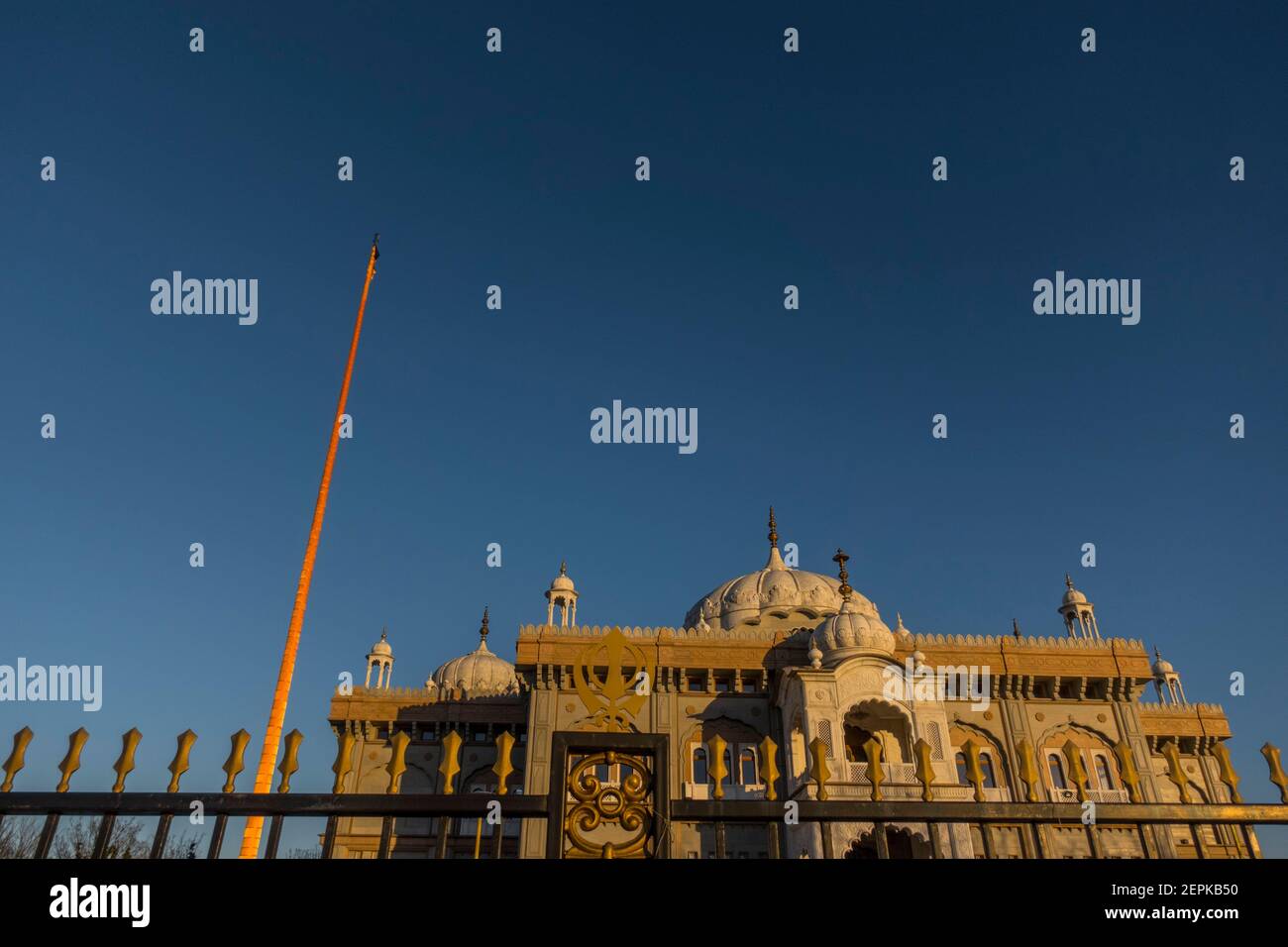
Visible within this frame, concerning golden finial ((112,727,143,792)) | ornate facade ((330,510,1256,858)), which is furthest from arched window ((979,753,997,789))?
golden finial ((112,727,143,792))

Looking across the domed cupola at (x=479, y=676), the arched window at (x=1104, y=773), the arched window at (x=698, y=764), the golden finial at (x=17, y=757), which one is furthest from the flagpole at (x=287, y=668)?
the arched window at (x=1104, y=773)

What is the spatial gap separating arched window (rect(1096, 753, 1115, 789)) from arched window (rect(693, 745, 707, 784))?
1284 centimetres

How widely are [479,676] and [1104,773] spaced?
23.7 m

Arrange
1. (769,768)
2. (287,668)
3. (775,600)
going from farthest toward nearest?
(775,600)
(287,668)
(769,768)

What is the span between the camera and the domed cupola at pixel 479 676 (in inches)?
1350

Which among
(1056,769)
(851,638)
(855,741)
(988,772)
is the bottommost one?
(988,772)

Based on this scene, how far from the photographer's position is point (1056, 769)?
27438mm

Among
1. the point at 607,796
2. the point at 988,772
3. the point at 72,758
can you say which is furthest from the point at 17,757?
the point at 988,772

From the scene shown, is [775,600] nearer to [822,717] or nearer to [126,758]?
[822,717]

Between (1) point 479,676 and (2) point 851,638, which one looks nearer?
(2) point 851,638
